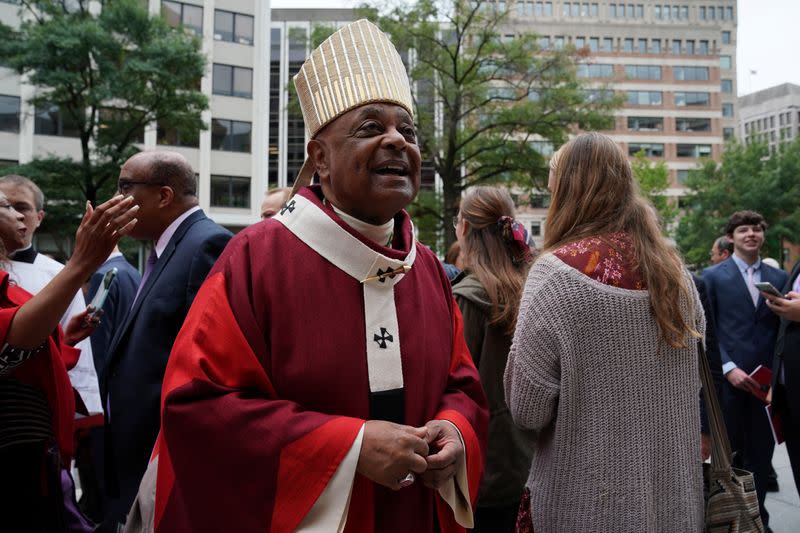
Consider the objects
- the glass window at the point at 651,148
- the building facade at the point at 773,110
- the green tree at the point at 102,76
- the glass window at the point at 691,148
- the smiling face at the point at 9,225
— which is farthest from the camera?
the building facade at the point at 773,110

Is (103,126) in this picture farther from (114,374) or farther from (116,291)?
(114,374)

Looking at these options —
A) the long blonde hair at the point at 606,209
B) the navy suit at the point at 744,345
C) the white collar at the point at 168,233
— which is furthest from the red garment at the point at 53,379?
the navy suit at the point at 744,345

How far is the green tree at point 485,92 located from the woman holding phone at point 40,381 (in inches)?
598

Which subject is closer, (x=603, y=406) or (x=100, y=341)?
(x=603, y=406)

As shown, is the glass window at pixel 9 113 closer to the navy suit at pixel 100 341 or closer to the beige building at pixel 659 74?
the navy suit at pixel 100 341

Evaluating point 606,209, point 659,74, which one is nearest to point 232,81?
point 606,209

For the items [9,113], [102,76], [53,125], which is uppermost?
[9,113]

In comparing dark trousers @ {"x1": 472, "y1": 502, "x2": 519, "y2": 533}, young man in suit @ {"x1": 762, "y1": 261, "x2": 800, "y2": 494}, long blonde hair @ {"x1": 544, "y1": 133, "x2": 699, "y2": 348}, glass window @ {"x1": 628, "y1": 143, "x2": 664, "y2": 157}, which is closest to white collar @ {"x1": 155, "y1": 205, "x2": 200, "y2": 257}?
long blonde hair @ {"x1": 544, "y1": 133, "x2": 699, "y2": 348}

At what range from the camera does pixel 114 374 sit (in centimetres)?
280

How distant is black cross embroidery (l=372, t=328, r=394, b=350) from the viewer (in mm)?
1901

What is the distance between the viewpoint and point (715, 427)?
7.48 feet

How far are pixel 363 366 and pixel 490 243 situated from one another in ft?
5.14

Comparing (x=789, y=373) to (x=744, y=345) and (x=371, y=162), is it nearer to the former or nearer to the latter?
(x=744, y=345)

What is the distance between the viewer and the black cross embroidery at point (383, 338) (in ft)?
6.24
